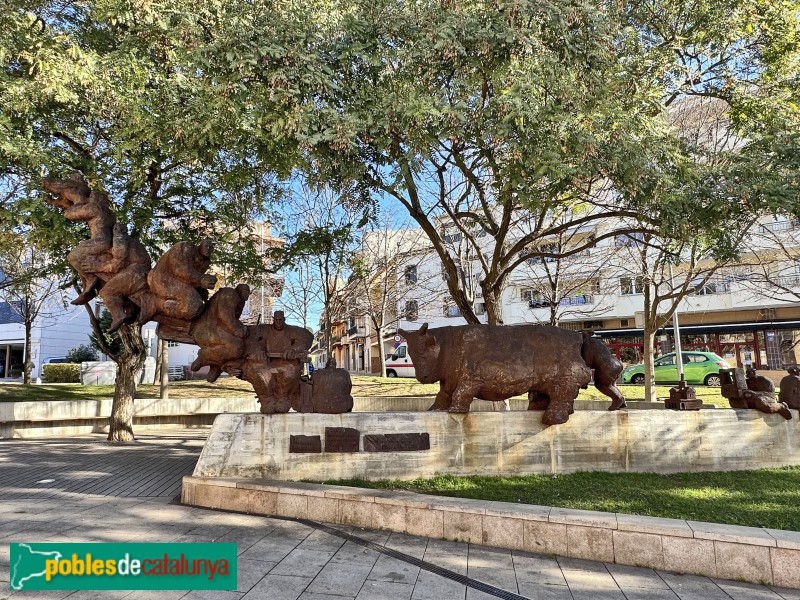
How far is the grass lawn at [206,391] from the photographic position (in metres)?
15.1

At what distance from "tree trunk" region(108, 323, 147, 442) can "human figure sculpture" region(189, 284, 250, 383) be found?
5388 millimetres

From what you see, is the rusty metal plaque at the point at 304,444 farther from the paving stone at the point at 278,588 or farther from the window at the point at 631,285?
the window at the point at 631,285

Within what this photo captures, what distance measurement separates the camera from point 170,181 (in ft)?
38.4

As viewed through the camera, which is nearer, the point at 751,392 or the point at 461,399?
the point at 461,399

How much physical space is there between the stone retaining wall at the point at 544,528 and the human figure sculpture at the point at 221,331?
1539 millimetres

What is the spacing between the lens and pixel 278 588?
146 inches

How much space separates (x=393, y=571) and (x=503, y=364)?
10.2 feet

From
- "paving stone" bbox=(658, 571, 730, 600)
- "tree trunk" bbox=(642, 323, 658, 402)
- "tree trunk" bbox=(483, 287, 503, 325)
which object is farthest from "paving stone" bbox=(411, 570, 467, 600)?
"tree trunk" bbox=(642, 323, 658, 402)

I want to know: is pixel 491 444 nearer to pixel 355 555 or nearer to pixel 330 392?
pixel 330 392

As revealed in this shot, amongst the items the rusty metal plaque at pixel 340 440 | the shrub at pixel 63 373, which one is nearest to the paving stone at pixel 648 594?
the rusty metal plaque at pixel 340 440

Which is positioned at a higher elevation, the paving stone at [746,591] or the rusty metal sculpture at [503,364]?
the rusty metal sculpture at [503,364]

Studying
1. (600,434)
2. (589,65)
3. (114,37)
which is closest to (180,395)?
(114,37)

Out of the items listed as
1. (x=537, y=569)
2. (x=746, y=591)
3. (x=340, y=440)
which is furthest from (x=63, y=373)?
(x=746, y=591)

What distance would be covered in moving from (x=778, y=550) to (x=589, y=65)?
5.37 m
